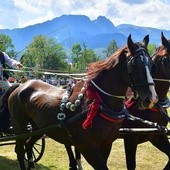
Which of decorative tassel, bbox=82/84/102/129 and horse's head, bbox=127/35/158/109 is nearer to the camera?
horse's head, bbox=127/35/158/109

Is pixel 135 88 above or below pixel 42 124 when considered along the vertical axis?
above

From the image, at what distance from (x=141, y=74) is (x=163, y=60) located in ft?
4.90

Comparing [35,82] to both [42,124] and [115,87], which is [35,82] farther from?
[115,87]

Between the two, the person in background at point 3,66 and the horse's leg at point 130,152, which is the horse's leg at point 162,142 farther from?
the person in background at point 3,66

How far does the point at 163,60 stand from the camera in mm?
6035

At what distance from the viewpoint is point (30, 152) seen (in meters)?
7.45

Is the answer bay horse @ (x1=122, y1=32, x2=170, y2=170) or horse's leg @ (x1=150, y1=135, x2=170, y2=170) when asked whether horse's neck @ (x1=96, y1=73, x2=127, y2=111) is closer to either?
bay horse @ (x1=122, y1=32, x2=170, y2=170)

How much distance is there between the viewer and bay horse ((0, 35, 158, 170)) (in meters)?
4.70

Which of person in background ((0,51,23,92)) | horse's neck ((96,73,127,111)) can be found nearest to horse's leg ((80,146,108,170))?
horse's neck ((96,73,127,111))

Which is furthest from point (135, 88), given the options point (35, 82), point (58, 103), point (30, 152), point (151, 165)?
point (151, 165)

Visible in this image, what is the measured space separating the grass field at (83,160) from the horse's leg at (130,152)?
2.04 meters

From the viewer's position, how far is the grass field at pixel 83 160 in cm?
841

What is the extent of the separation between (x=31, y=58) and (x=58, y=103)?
79268 millimetres

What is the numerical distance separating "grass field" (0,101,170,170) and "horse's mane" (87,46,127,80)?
3580mm
